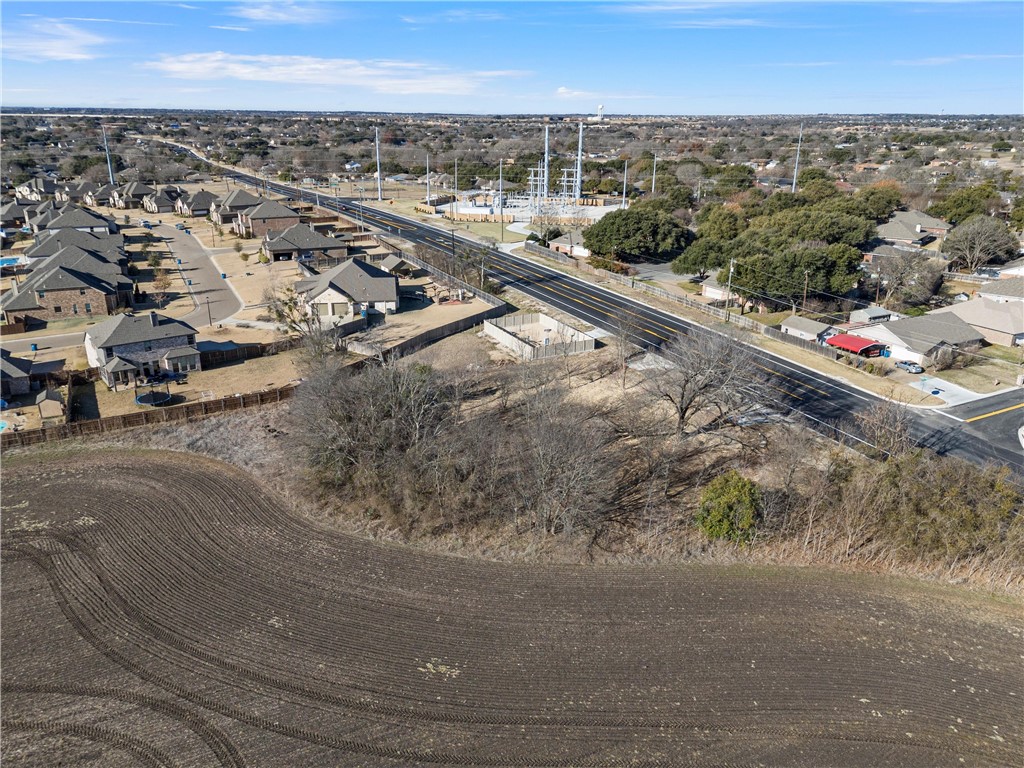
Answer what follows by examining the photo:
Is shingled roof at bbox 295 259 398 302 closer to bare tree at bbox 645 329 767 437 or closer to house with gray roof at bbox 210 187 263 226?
bare tree at bbox 645 329 767 437

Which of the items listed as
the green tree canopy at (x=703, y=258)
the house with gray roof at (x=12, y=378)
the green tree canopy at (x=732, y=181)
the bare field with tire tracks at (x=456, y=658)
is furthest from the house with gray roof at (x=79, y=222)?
the green tree canopy at (x=732, y=181)

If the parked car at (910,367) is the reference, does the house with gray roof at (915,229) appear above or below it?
above

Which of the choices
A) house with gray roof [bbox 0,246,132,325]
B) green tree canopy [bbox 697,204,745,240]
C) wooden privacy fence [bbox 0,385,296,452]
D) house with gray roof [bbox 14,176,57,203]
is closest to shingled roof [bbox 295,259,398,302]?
house with gray roof [bbox 0,246,132,325]

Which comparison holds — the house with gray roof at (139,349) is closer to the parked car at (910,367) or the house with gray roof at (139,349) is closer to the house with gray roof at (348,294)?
the house with gray roof at (348,294)

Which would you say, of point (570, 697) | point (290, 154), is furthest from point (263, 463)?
point (290, 154)

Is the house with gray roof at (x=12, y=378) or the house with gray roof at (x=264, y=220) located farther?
the house with gray roof at (x=264, y=220)

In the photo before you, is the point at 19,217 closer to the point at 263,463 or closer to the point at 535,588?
the point at 263,463
